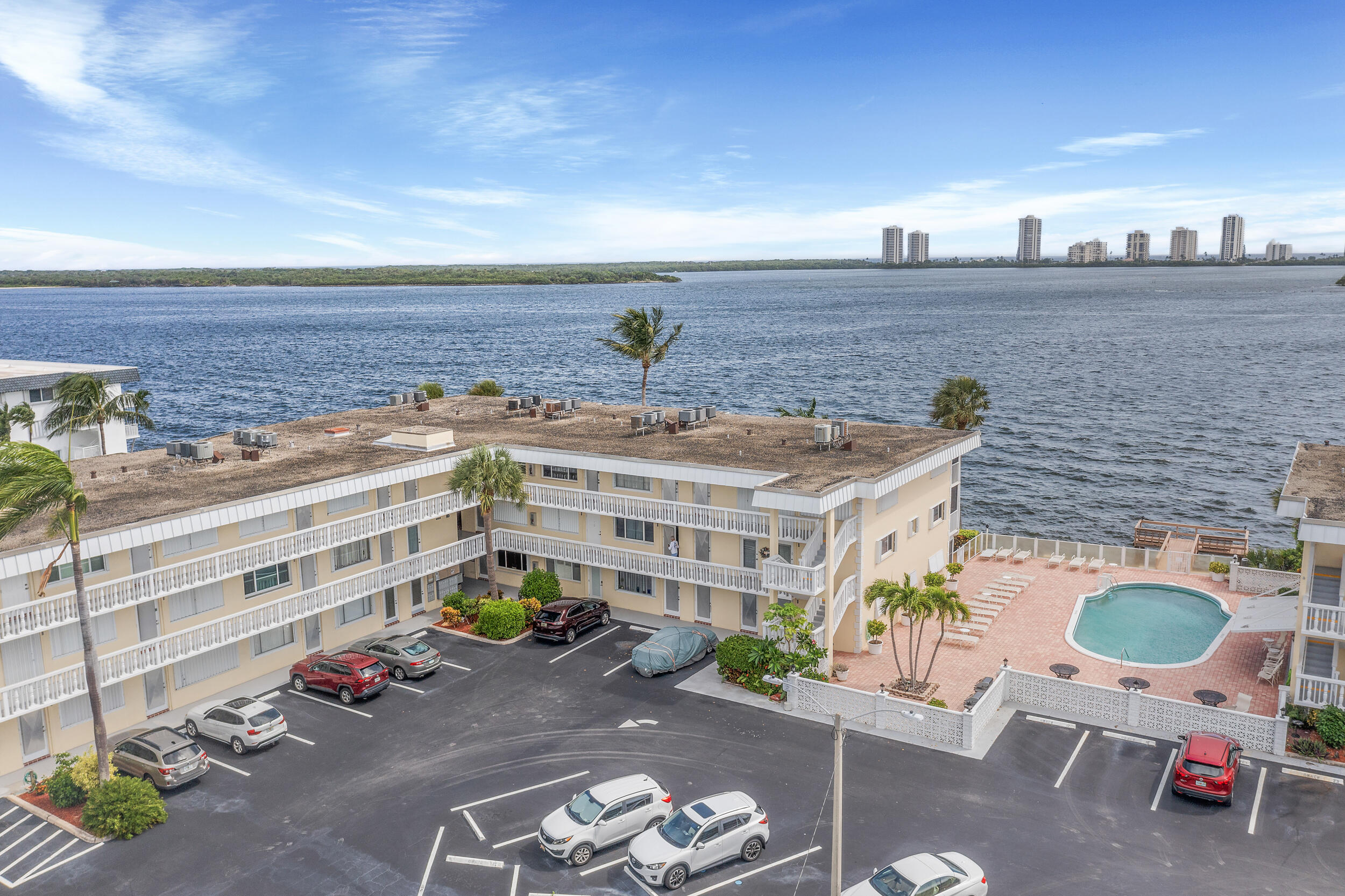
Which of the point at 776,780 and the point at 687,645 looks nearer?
the point at 776,780

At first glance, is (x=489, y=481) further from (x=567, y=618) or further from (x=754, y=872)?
(x=754, y=872)

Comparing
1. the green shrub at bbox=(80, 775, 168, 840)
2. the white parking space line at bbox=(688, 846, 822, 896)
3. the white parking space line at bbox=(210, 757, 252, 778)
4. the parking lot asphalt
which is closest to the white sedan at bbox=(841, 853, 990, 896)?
the parking lot asphalt

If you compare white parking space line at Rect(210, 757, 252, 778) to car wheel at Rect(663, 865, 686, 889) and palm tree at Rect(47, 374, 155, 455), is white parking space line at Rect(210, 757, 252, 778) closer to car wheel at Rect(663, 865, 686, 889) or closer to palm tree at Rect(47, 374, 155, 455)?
car wheel at Rect(663, 865, 686, 889)

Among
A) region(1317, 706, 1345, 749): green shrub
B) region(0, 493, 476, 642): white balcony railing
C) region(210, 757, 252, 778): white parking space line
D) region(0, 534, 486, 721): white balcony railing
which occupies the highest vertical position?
region(0, 493, 476, 642): white balcony railing

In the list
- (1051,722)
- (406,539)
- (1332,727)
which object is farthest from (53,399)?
(1332,727)

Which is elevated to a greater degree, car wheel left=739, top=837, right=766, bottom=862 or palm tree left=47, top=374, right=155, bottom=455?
palm tree left=47, top=374, right=155, bottom=455

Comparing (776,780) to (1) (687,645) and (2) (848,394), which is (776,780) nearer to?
(1) (687,645)

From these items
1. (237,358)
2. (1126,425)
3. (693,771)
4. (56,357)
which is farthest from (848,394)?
(56,357)
